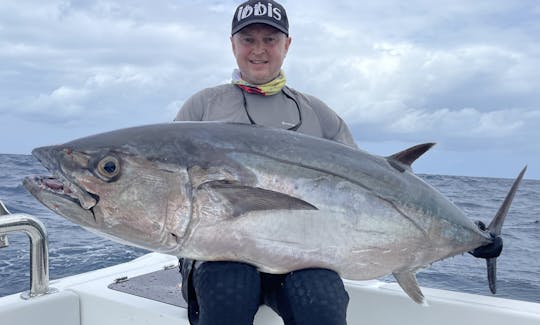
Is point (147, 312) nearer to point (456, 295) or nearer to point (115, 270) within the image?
point (115, 270)

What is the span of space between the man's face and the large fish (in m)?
0.93

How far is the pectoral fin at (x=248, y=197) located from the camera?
75.0 inches

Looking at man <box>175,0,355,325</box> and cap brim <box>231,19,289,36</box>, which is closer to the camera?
man <box>175,0,355,325</box>

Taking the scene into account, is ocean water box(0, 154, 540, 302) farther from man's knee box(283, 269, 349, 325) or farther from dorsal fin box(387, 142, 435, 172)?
man's knee box(283, 269, 349, 325)

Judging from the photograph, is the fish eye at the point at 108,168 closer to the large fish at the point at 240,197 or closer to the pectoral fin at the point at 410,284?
the large fish at the point at 240,197

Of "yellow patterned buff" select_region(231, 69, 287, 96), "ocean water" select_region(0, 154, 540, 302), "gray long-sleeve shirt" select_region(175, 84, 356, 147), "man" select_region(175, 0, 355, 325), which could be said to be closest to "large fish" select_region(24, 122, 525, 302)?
"man" select_region(175, 0, 355, 325)

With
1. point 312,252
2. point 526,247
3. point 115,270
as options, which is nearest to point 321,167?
point 312,252

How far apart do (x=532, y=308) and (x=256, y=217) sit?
1.97 m

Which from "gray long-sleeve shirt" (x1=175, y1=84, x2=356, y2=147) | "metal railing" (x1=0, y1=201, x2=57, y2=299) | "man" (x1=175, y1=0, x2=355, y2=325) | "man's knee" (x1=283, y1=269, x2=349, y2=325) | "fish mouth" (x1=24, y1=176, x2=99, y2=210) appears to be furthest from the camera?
"gray long-sleeve shirt" (x1=175, y1=84, x2=356, y2=147)

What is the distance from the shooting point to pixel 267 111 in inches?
119

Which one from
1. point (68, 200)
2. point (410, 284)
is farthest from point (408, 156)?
point (68, 200)

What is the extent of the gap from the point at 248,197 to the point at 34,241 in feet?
4.81

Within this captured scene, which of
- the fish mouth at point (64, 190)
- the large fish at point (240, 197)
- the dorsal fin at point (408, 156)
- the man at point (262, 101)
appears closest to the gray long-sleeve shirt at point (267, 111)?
the man at point (262, 101)

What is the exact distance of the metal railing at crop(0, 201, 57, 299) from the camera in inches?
101
